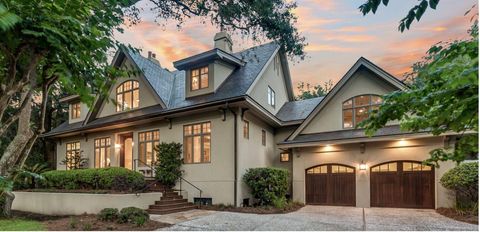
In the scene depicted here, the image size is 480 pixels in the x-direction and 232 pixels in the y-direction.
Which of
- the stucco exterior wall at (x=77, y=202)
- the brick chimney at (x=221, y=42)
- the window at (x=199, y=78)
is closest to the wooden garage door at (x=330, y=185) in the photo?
the window at (x=199, y=78)

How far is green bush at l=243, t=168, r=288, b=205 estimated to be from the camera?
39.9 feet

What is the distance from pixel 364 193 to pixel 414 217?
10.1 feet

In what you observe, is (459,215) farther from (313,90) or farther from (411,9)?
(313,90)

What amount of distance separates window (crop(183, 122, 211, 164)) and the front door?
400cm

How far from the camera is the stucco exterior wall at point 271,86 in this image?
1482 centimetres

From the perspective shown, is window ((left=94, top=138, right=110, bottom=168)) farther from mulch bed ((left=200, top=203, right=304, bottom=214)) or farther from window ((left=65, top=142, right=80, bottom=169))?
mulch bed ((left=200, top=203, right=304, bottom=214))

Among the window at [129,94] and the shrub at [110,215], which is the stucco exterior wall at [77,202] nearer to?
the shrub at [110,215]

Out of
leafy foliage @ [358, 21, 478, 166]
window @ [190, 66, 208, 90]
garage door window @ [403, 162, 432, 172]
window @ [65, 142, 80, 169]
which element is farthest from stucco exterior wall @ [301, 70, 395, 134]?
window @ [65, 142, 80, 169]

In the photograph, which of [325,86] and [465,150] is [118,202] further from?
[325,86]

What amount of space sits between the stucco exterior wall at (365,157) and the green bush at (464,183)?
22.5 inches

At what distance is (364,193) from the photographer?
13219mm

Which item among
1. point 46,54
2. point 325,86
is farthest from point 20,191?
point 325,86

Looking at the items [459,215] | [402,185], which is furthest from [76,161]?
[459,215]

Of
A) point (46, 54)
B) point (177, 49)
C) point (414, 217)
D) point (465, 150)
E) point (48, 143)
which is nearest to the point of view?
point (46, 54)
